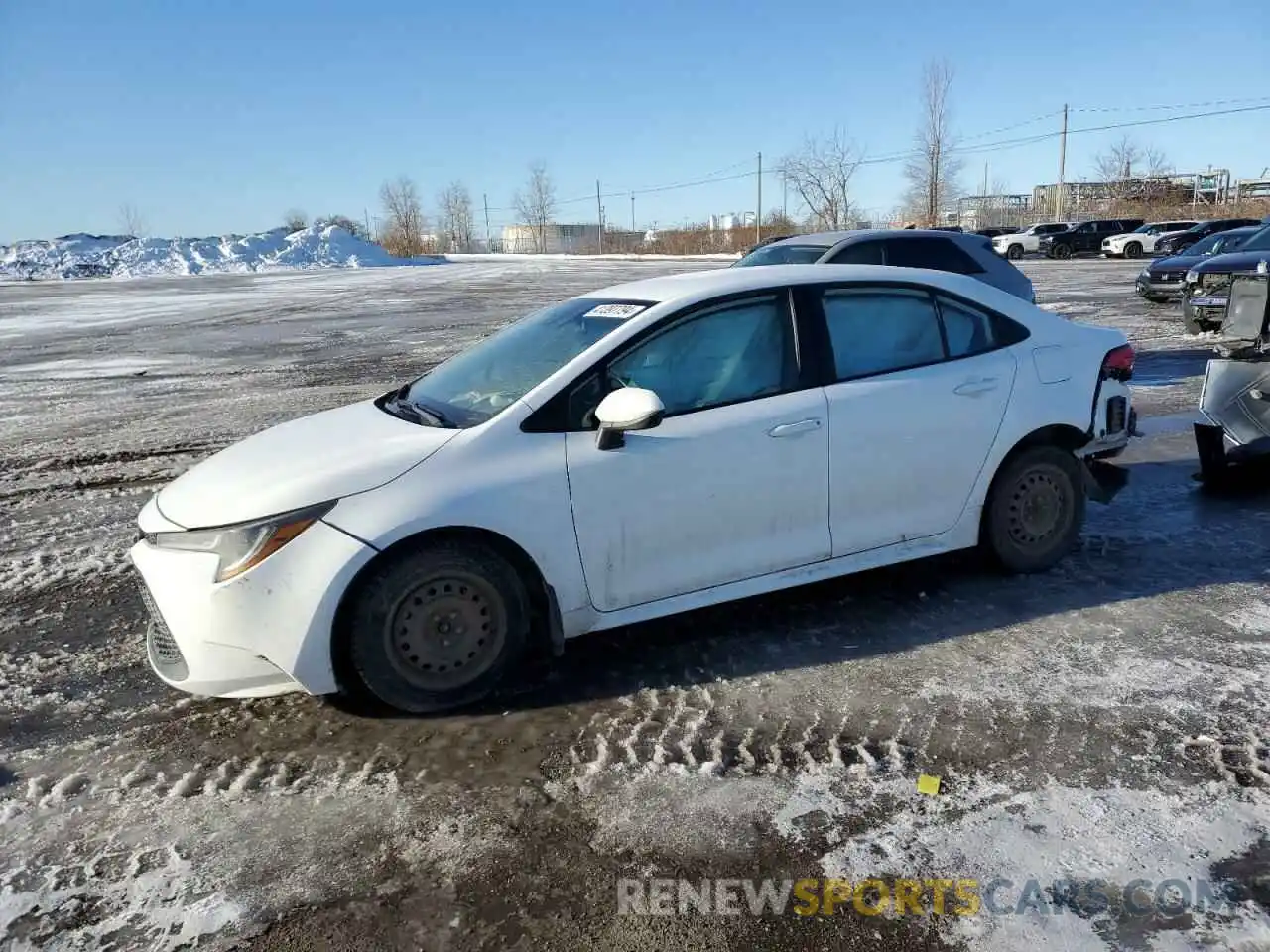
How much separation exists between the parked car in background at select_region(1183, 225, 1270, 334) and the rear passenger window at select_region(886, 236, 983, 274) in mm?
5727

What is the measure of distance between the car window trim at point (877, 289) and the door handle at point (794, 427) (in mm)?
210

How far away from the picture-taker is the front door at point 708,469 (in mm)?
3562

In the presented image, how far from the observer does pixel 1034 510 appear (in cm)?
453

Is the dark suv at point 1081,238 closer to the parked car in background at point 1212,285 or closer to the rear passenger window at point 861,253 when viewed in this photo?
the parked car in background at point 1212,285

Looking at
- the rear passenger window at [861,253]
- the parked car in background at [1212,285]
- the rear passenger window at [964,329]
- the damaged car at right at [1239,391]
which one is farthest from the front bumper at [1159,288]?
the rear passenger window at [964,329]

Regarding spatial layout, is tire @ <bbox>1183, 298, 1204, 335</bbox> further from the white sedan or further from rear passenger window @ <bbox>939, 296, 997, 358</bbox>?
rear passenger window @ <bbox>939, 296, 997, 358</bbox>

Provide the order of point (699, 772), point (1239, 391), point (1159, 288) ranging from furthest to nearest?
point (1159, 288) < point (1239, 391) < point (699, 772)

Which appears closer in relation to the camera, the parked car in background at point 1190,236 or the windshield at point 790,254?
the windshield at point 790,254

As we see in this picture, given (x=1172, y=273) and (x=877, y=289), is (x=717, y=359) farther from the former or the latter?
(x=1172, y=273)

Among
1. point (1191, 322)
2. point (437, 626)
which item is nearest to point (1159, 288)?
point (1191, 322)

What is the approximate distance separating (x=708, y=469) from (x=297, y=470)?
5.14ft

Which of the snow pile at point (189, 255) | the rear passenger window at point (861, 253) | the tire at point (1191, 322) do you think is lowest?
the tire at point (1191, 322)

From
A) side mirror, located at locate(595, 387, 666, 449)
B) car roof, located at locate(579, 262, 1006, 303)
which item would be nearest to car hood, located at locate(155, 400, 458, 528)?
side mirror, located at locate(595, 387, 666, 449)

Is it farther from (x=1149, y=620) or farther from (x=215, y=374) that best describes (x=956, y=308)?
(x=215, y=374)
